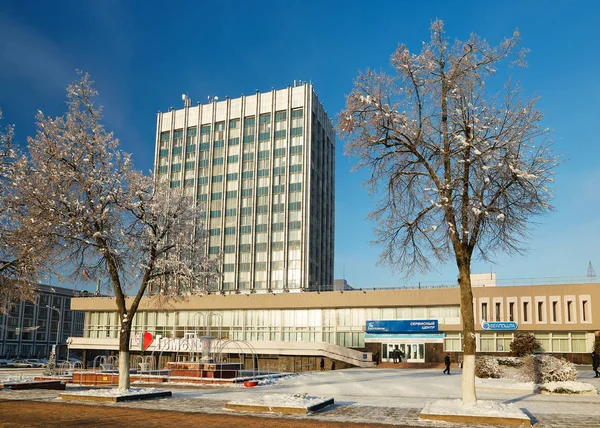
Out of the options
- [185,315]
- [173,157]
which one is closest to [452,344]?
[185,315]

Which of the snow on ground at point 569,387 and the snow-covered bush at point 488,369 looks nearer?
the snow on ground at point 569,387

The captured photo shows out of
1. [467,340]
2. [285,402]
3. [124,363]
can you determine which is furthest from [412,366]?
[285,402]

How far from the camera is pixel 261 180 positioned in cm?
9631

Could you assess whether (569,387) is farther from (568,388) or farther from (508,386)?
(508,386)

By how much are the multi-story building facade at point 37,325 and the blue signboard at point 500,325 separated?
9082 centimetres

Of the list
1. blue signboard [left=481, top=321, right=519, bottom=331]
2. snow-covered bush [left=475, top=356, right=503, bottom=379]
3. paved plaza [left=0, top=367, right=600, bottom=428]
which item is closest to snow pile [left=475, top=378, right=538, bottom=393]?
paved plaza [left=0, top=367, right=600, bottom=428]

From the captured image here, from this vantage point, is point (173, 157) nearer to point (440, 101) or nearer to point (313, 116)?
point (313, 116)

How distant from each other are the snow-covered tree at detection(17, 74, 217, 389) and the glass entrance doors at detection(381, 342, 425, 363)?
39.9 metres

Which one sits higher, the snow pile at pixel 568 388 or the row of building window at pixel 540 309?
the row of building window at pixel 540 309

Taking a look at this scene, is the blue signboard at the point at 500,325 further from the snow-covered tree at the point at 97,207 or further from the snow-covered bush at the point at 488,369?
the snow-covered tree at the point at 97,207

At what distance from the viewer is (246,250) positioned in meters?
95.2

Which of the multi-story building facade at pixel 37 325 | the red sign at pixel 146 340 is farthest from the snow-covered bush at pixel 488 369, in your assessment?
the multi-story building facade at pixel 37 325

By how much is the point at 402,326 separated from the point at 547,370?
3388 cm

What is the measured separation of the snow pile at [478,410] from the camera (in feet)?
50.9
